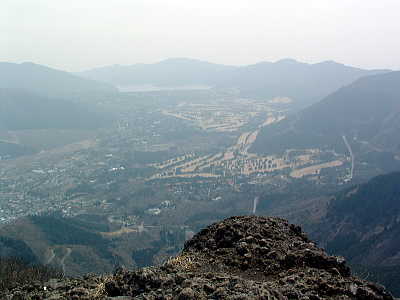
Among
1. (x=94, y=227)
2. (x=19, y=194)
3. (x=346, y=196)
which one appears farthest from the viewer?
(x=19, y=194)

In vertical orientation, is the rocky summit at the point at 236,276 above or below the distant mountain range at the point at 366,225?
above

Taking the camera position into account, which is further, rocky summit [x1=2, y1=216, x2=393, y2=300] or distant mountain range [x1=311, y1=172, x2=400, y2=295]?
distant mountain range [x1=311, y1=172, x2=400, y2=295]

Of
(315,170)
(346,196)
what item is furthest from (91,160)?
(346,196)

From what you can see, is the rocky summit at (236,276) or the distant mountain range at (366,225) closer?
the rocky summit at (236,276)

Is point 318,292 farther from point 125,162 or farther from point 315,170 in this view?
point 125,162

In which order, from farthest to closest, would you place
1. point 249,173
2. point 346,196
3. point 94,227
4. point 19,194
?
point 249,173 → point 19,194 → point 346,196 → point 94,227

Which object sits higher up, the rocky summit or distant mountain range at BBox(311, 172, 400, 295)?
the rocky summit
